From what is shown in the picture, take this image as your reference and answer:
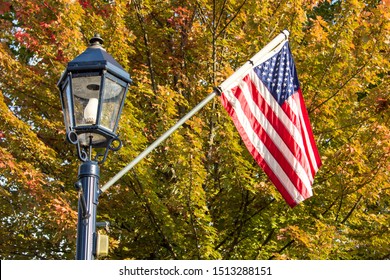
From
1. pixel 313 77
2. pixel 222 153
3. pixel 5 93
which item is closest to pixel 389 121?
pixel 313 77

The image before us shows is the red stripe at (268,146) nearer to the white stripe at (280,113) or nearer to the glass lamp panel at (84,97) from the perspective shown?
the white stripe at (280,113)

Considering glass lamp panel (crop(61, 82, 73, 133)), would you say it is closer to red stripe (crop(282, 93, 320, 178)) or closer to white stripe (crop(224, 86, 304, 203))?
white stripe (crop(224, 86, 304, 203))

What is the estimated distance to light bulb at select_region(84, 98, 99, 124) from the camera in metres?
5.26

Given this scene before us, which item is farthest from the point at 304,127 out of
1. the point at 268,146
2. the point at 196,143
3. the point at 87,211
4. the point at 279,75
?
the point at 87,211

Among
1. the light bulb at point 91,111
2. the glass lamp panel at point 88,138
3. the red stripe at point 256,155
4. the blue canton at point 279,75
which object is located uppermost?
the blue canton at point 279,75

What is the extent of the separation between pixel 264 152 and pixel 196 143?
163 cm

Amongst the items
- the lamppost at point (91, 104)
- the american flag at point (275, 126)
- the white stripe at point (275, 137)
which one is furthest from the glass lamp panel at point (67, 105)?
the white stripe at point (275, 137)

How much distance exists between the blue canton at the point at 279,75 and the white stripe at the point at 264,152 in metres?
0.52

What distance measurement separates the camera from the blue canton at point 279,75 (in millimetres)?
7457

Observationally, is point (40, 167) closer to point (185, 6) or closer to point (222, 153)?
point (222, 153)

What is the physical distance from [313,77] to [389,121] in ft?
4.12

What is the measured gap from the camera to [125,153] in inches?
351

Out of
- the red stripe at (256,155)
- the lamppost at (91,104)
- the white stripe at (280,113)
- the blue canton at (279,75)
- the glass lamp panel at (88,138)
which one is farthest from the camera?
the blue canton at (279,75)

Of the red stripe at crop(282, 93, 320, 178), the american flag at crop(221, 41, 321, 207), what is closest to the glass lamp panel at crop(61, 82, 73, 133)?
the american flag at crop(221, 41, 321, 207)
